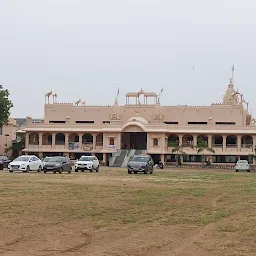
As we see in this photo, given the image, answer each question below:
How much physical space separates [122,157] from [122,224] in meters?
54.6

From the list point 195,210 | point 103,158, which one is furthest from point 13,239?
point 103,158

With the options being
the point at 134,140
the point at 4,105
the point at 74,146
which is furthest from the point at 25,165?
the point at 134,140

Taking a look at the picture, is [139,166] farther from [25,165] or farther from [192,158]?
[192,158]

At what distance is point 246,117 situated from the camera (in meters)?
79.6

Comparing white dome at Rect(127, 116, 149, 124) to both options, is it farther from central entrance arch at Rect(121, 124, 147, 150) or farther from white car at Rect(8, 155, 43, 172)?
white car at Rect(8, 155, 43, 172)

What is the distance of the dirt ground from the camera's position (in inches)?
389

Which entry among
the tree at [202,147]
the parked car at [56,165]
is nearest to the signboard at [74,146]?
the tree at [202,147]

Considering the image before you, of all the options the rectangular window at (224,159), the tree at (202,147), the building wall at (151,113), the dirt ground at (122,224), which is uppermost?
the building wall at (151,113)

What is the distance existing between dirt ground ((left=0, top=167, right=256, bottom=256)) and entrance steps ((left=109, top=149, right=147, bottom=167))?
45.3 metres

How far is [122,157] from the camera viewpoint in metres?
67.4

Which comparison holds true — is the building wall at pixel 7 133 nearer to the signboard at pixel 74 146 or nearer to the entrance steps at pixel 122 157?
the signboard at pixel 74 146

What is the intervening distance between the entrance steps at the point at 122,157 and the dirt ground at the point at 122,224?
45321 millimetres

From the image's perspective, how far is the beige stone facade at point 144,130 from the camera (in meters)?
69.1

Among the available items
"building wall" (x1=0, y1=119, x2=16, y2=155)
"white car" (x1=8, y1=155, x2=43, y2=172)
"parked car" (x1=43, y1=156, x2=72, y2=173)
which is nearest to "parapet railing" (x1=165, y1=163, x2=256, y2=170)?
"building wall" (x1=0, y1=119, x2=16, y2=155)
